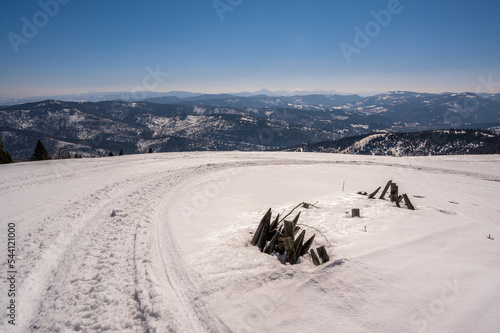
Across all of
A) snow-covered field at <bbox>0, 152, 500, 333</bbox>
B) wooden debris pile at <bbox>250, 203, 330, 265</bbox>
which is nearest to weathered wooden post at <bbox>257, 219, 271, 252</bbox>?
wooden debris pile at <bbox>250, 203, 330, 265</bbox>

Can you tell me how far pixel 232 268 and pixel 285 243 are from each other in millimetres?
1643

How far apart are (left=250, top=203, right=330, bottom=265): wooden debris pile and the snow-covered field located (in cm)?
29

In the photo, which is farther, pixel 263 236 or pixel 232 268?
pixel 263 236

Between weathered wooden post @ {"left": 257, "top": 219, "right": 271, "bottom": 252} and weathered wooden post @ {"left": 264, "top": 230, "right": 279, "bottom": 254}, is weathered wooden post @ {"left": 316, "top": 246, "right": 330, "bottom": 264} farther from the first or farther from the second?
weathered wooden post @ {"left": 257, "top": 219, "right": 271, "bottom": 252}

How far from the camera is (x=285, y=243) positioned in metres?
6.05

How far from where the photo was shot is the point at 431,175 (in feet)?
71.1

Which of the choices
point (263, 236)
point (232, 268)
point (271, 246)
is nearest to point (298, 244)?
point (271, 246)

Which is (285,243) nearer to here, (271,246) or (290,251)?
(290,251)

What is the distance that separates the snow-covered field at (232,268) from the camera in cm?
434

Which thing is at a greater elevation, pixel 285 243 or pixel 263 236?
pixel 285 243

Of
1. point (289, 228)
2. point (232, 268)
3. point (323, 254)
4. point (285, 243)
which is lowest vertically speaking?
point (232, 268)

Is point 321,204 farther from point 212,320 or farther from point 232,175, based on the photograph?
point 232,175

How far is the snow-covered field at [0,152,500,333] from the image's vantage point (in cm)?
434

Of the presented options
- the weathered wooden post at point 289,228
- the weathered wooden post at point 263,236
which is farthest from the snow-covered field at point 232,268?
the weathered wooden post at point 289,228
